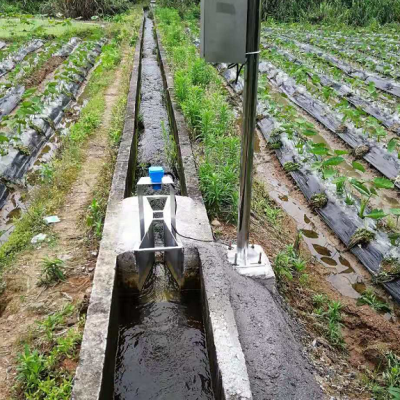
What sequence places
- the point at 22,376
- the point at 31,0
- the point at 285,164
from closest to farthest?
the point at 22,376 < the point at 285,164 < the point at 31,0

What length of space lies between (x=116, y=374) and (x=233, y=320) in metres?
0.99

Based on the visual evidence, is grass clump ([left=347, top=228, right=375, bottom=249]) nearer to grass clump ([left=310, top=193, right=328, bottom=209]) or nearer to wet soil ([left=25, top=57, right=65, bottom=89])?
grass clump ([left=310, top=193, right=328, bottom=209])

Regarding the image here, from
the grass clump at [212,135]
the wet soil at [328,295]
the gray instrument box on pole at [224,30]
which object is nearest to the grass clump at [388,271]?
the wet soil at [328,295]

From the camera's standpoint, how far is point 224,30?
264 centimetres

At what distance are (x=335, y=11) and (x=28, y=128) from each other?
21.3 meters

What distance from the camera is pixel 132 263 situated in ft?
12.1

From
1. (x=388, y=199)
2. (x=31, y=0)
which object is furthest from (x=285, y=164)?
(x=31, y=0)

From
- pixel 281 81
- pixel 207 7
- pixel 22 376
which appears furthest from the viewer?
pixel 281 81

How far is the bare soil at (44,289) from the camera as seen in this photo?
309 centimetres

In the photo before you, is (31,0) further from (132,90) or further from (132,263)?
(132,263)

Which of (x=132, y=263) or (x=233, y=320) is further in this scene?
(x=132, y=263)

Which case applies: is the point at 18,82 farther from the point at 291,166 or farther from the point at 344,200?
the point at 344,200

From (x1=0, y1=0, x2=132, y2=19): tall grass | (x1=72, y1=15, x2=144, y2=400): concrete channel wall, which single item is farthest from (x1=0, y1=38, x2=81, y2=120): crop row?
(x1=0, y1=0, x2=132, y2=19): tall grass

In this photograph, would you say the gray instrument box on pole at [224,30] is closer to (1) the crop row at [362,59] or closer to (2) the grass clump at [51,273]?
(2) the grass clump at [51,273]
